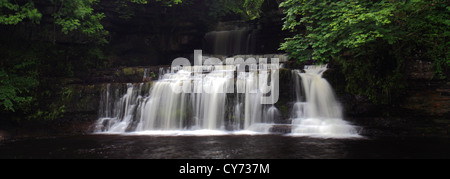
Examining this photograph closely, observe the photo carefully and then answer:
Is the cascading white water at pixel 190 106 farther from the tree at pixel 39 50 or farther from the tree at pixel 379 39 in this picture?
the tree at pixel 39 50

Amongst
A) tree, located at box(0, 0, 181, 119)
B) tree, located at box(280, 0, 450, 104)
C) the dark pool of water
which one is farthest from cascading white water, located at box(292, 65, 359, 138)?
tree, located at box(0, 0, 181, 119)

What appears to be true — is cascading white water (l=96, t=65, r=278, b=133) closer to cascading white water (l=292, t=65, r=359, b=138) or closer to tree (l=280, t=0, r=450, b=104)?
cascading white water (l=292, t=65, r=359, b=138)

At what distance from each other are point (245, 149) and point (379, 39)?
6.10m

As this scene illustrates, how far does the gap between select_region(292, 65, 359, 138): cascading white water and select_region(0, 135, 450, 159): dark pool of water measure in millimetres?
1202

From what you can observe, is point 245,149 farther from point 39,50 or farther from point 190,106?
point 39,50

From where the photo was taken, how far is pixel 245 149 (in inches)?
255

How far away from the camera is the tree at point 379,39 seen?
7.45 meters

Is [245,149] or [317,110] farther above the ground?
[317,110]

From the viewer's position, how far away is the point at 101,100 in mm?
11883

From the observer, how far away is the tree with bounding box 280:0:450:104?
7.45 m

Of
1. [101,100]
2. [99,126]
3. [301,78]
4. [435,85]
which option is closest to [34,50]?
[101,100]

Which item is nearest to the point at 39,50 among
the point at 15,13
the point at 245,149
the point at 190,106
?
the point at 15,13

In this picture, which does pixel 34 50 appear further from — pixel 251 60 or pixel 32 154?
pixel 251 60

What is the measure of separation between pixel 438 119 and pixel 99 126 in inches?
474
